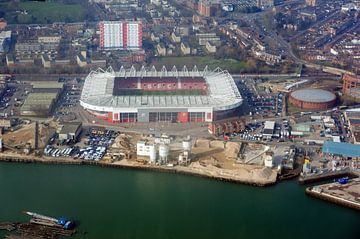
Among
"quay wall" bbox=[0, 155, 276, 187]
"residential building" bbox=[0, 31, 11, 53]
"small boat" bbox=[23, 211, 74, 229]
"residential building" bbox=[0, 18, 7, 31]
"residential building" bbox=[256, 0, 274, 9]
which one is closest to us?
"small boat" bbox=[23, 211, 74, 229]

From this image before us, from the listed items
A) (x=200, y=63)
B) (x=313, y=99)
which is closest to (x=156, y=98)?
(x=313, y=99)

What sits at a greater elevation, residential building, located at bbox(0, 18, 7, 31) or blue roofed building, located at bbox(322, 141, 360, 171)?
residential building, located at bbox(0, 18, 7, 31)

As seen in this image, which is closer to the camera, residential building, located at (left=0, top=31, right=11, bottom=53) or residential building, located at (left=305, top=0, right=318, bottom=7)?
residential building, located at (left=0, top=31, right=11, bottom=53)

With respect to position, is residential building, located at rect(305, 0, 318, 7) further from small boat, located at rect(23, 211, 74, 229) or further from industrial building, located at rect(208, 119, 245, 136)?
small boat, located at rect(23, 211, 74, 229)

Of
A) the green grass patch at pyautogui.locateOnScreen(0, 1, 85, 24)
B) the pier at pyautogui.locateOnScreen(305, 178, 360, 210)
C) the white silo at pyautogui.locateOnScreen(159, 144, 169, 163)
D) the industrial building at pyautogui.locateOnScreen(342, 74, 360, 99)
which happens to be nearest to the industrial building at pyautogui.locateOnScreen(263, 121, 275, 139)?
the pier at pyautogui.locateOnScreen(305, 178, 360, 210)

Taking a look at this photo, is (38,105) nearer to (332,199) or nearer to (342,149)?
(342,149)

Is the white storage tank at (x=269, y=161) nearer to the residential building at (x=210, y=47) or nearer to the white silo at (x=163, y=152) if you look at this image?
the white silo at (x=163, y=152)

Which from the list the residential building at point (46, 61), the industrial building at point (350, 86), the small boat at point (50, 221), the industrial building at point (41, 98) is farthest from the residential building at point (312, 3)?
the small boat at point (50, 221)
